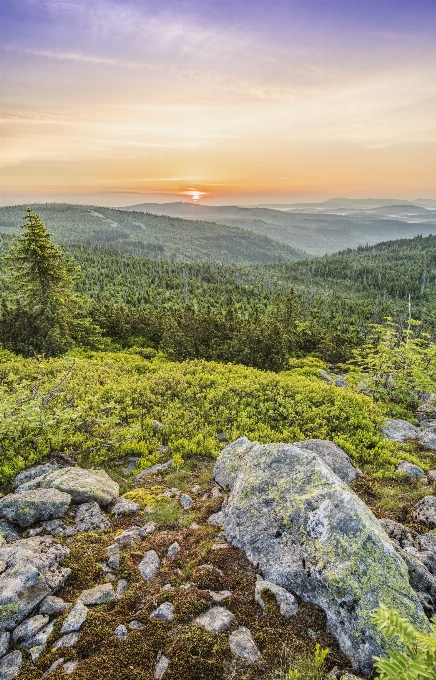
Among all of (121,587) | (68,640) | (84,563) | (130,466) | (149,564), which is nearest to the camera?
(68,640)

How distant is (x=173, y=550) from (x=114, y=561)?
3.52 feet

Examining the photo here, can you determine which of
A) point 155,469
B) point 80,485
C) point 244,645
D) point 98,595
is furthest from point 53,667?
point 155,469

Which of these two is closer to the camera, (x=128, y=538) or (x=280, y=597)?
(x=280, y=597)

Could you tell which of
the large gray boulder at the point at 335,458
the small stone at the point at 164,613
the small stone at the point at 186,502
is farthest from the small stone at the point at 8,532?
the large gray boulder at the point at 335,458

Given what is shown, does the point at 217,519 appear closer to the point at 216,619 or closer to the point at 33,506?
the point at 216,619

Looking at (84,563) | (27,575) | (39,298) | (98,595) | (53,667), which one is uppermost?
(39,298)

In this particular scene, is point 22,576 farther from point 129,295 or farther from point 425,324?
point 425,324

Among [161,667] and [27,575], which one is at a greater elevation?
[27,575]

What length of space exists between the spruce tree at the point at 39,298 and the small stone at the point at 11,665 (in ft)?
78.9

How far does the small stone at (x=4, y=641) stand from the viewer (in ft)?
15.4

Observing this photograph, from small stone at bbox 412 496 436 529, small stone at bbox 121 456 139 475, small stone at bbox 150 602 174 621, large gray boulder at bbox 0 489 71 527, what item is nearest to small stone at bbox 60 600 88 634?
small stone at bbox 150 602 174 621

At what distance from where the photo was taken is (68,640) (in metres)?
4.85

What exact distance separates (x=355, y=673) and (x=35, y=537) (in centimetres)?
555

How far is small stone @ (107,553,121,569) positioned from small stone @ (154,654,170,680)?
198 cm
